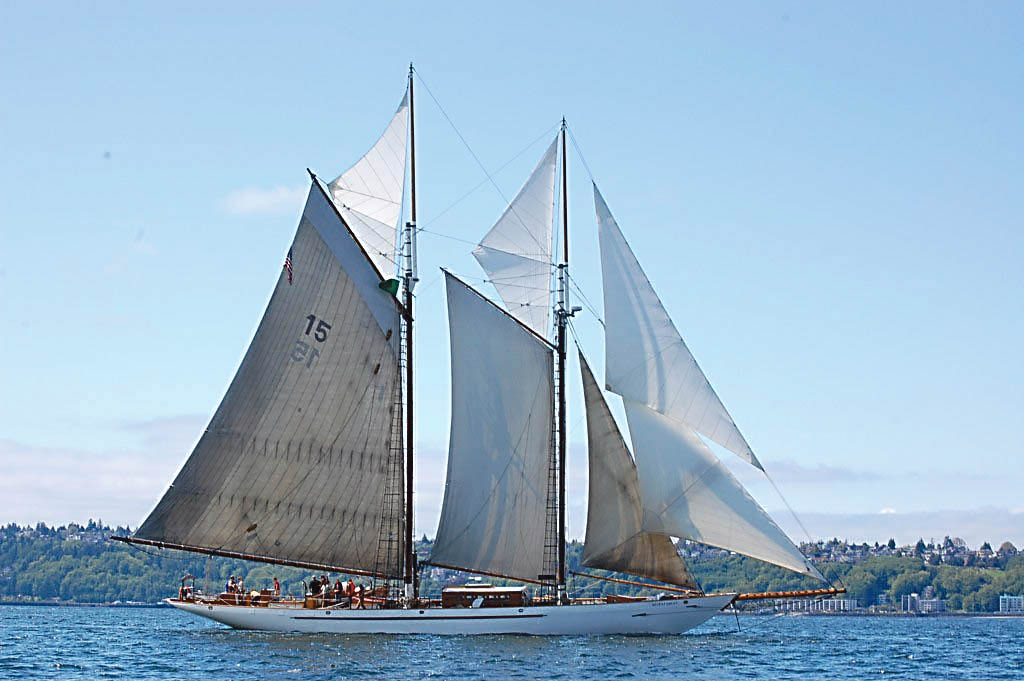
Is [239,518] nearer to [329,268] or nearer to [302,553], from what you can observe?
[302,553]

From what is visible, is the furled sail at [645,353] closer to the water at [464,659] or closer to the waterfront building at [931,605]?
the water at [464,659]

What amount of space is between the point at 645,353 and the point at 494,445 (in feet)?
26.4

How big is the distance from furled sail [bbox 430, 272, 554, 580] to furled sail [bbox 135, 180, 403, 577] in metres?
3.51

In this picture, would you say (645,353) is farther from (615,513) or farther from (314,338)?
(314,338)

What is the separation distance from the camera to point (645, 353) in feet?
193

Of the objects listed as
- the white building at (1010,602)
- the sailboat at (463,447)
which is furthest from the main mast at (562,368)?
the white building at (1010,602)

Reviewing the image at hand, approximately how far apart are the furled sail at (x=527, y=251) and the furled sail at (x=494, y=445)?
98 cm

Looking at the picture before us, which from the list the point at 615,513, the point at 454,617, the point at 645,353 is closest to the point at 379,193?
the point at 645,353

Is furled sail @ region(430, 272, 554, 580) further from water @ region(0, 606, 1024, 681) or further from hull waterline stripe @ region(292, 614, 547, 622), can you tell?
water @ region(0, 606, 1024, 681)

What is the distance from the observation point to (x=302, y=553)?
197 feet

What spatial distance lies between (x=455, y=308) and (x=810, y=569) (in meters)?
18.9

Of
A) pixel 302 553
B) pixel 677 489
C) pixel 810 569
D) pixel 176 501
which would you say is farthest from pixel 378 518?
pixel 810 569

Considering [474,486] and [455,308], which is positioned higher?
[455,308]

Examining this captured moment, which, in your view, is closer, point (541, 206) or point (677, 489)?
point (677, 489)
